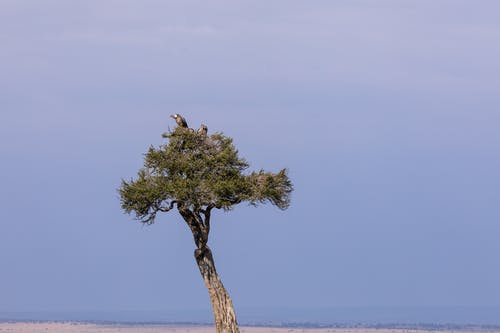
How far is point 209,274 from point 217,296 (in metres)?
0.85

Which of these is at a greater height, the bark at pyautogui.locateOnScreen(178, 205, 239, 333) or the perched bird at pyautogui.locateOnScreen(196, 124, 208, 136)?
the perched bird at pyautogui.locateOnScreen(196, 124, 208, 136)

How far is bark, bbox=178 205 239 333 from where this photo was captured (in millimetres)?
46969

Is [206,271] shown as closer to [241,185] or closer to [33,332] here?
[241,185]

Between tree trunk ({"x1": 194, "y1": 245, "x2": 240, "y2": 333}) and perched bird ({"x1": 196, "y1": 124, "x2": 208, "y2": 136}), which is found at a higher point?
perched bird ({"x1": 196, "y1": 124, "x2": 208, "y2": 136})

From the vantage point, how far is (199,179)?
46.8 meters

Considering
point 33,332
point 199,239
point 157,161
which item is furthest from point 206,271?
point 33,332

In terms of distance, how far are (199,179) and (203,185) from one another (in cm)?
46

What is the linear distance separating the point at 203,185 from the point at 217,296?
4.02 metres

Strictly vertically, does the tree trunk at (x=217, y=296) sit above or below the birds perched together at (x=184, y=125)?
below

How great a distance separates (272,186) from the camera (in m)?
47.4

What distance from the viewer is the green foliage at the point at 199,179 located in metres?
46.5

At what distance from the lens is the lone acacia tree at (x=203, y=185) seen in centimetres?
4669

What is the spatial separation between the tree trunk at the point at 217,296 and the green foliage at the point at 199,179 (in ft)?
6.04

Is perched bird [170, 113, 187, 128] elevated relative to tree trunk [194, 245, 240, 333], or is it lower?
elevated
